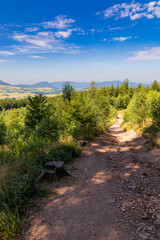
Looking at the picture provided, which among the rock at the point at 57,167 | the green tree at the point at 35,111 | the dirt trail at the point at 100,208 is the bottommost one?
the dirt trail at the point at 100,208

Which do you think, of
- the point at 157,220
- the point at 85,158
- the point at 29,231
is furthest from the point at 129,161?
the point at 29,231

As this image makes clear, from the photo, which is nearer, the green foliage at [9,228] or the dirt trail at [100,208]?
the green foliage at [9,228]

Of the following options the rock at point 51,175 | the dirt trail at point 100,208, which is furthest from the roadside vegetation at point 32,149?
the dirt trail at point 100,208

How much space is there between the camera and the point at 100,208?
3.90 m

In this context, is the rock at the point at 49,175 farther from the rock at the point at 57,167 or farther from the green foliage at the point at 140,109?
the green foliage at the point at 140,109

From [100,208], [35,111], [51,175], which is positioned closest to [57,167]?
[51,175]

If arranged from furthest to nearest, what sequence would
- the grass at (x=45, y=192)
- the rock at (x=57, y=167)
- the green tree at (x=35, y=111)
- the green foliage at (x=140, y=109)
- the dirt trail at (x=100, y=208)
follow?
the green foliage at (x=140, y=109), the green tree at (x=35, y=111), the rock at (x=57, y=167), the grass at (x=45, y=192), the dirt trail at (x=100, y=208)

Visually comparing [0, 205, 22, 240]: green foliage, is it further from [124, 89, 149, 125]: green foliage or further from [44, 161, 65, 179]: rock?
[124, 89, 149, 125]: green foliage

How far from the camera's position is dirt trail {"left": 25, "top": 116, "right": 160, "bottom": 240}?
3.02m

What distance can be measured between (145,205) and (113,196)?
3.20ft

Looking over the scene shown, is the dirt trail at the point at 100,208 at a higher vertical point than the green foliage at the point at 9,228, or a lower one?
lower

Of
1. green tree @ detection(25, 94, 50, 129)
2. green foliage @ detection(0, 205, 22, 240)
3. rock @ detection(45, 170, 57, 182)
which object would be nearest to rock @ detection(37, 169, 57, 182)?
rock @ detection(45, 170, 57, 182)

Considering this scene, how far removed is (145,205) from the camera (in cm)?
396

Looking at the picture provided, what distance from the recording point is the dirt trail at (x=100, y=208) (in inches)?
119
